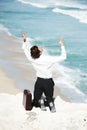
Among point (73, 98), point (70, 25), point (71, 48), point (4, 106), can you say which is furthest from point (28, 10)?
point (4, 106)

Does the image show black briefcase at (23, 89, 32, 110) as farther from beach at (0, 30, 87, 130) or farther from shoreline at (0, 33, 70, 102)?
shoreline at (0, 33, 70, 102)

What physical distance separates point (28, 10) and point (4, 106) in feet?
40.2

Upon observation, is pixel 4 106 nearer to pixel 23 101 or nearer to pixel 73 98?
pixel 23 101

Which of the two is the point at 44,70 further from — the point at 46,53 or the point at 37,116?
the point at 46,53

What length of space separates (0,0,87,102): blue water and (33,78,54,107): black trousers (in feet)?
6.41

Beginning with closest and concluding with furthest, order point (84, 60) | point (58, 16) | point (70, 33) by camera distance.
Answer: point (84, 60)
point (70, 33)
point (58, 16)

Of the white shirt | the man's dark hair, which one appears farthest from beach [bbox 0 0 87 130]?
the man's dark hair

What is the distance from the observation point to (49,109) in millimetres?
8320

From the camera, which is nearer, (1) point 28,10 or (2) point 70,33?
(2) point 70,33

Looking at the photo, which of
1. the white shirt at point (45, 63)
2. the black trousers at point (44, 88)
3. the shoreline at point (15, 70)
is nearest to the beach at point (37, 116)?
the black trousers at point (44, 88)

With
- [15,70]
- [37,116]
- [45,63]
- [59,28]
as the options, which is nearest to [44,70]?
[45,63]

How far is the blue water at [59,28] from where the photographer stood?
1130cm

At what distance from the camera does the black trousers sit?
318 inches

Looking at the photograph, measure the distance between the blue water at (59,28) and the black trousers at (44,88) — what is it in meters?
1.95
